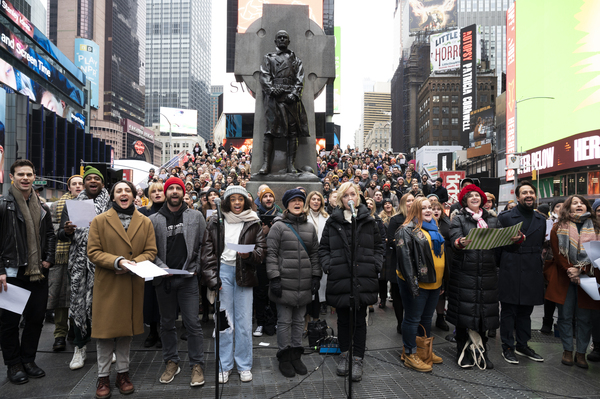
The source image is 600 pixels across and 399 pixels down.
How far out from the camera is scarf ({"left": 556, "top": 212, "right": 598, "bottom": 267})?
521 centimetres

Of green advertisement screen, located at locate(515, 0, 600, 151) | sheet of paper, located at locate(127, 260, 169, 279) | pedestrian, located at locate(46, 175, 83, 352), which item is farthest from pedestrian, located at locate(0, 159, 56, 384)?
green advertisement screen, located at locate(515, 0, 600, 151)

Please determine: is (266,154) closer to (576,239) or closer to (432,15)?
(576,239)

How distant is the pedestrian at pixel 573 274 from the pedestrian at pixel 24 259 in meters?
6.18

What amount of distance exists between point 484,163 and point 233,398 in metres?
70.3

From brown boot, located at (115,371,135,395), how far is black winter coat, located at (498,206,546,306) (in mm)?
4423

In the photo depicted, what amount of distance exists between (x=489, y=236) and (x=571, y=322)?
1.75 metres

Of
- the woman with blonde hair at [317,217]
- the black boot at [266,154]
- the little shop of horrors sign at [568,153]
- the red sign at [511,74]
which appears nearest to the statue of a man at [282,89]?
the black boot at [266,154]

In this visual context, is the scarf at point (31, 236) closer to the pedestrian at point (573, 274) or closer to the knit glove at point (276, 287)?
the knit glove at point (276, 287)

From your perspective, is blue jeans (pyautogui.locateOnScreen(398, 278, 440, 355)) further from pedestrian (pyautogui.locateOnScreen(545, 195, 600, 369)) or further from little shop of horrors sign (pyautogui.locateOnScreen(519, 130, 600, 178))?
little shop of horrors sign (pyautogui.locateOnScreen(519, 130, 600, 178))

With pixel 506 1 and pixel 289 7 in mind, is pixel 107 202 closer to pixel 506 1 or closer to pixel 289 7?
pixel 289 7

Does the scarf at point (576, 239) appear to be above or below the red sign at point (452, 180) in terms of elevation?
below

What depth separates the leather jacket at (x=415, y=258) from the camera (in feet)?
15.9

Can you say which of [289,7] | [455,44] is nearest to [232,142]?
[289,7]

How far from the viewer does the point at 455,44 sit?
88188 millimetres
